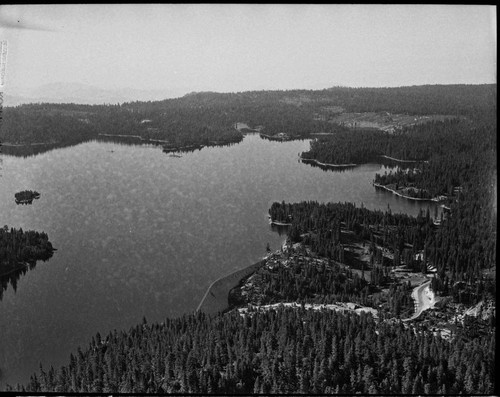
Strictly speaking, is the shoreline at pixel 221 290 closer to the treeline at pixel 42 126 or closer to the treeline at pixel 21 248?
the treeline at pixel 21 248

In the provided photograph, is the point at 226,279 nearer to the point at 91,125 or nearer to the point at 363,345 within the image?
the point at 363,345

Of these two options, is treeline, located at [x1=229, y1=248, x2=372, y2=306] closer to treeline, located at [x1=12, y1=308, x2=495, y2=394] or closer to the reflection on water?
treeline, located at [x1=12, y1=308, x2=495, y2=394]

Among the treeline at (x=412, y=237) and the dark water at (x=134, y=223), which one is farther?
the treeline at (x=412, y=237)

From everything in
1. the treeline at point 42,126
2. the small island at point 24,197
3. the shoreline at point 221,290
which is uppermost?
the treeline at point 42,126

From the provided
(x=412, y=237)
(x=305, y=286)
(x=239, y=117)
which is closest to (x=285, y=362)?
(x=305, y=286)

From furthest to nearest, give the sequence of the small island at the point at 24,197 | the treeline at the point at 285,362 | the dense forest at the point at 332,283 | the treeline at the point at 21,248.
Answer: the small island at the point at 24,197 → the treeline at the point at 21,248 → the dense forest at the point at 332,283 → the treeline at the point at 285,362

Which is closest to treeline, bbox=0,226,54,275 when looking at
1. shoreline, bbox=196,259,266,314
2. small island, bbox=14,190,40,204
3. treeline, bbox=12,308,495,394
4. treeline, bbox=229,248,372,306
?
small island, bbox=14,190,40,204

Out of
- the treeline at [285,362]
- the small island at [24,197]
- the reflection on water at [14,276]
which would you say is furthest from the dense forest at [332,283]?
the small island at [24,197]
